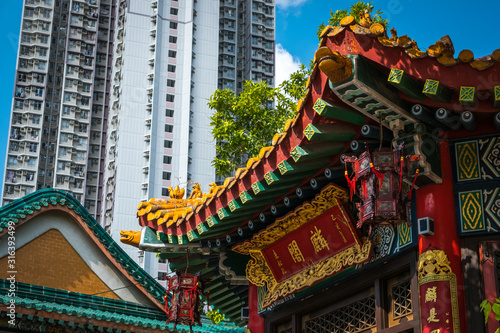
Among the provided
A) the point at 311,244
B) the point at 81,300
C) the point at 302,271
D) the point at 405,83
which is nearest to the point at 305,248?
the point at 311,244

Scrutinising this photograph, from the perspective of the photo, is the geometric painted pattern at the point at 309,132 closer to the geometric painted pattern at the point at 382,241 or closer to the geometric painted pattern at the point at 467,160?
the geometric painted pattern at the point at 382,241

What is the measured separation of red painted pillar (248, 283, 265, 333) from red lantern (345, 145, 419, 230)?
3.72m

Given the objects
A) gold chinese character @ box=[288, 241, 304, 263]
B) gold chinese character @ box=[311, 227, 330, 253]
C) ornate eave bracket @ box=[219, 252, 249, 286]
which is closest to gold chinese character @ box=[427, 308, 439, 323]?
gold chinese character @ box=[311, 227, 330, 253]

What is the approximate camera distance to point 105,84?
76812 millimetres

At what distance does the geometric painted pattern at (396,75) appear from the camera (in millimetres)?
6594

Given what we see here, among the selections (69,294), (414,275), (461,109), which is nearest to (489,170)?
(461,109)

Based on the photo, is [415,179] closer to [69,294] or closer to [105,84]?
[69,294]

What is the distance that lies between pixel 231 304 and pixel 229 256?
2356 mm

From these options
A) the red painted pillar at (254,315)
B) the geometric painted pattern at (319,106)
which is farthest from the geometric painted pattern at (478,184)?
the red painted pillar at (254,315)

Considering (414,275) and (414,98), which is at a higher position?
(414,98)

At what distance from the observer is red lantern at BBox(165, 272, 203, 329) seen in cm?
1085

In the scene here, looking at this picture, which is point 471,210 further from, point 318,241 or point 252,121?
point 252,121

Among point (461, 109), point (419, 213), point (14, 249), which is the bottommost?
point (419, 213)

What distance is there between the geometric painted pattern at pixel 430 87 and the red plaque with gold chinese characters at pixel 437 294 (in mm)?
1471
